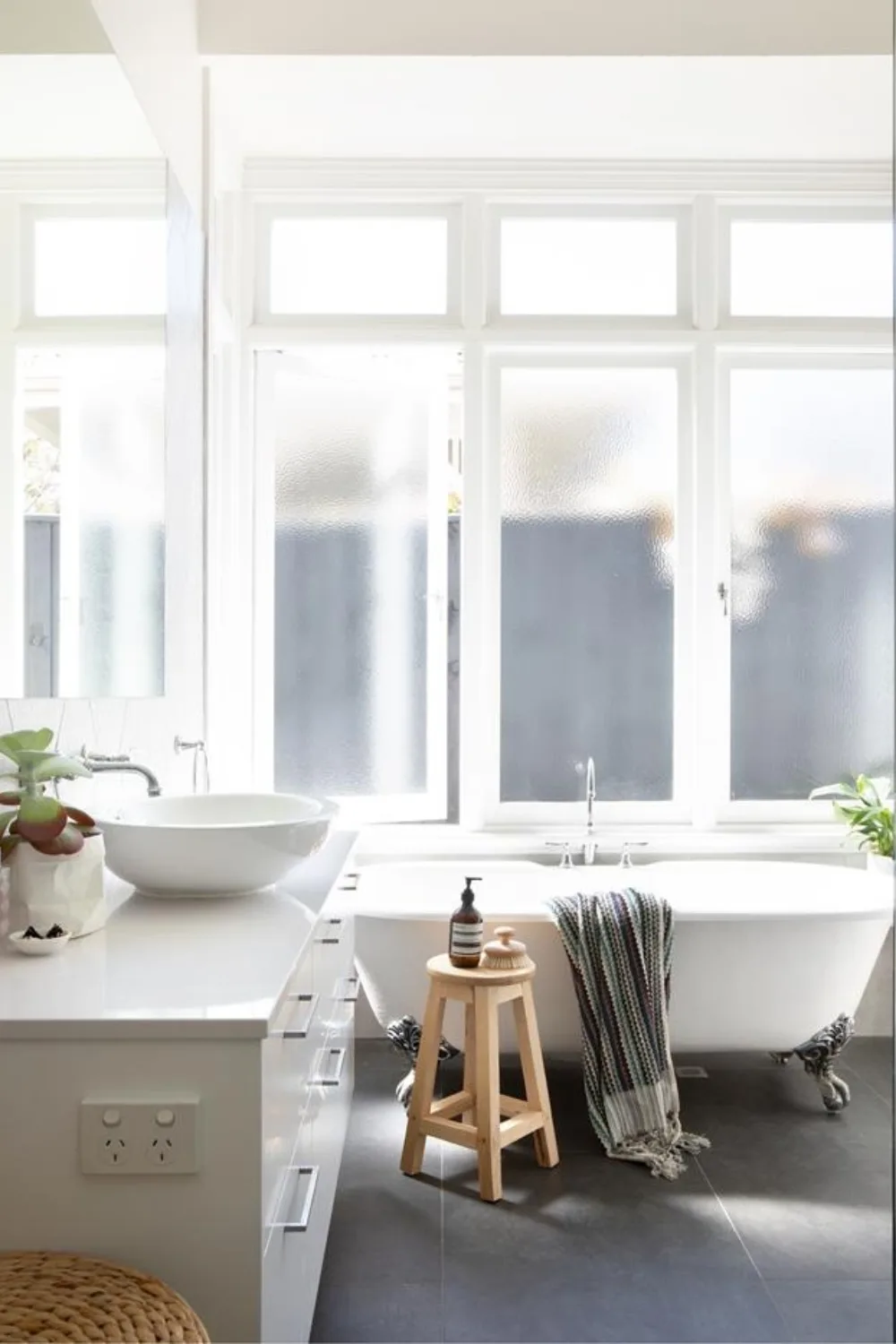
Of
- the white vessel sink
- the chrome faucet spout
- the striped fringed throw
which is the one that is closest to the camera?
the white vessel sink

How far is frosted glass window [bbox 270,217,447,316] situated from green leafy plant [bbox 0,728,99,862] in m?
2.41

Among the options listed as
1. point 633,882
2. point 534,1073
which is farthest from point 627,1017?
point 633,882

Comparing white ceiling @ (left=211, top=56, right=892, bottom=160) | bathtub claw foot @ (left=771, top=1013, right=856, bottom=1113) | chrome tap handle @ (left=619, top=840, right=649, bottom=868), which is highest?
white ceiling @ (left=211, top=56, right=892, bottom=160)

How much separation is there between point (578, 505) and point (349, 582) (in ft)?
2.74

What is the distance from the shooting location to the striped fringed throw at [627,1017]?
2.71 m

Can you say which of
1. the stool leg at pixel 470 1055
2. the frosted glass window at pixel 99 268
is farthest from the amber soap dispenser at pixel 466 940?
the frosted glass window at pixel 99 268

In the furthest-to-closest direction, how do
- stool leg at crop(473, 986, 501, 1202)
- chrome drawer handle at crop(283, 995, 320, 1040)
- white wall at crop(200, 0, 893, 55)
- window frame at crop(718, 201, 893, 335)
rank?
window frame at crop(718, 201, 893, 335) < white wall at crop(200, 0, 893, 55) < stool leg at crop(473, 986, 501, 1202) < chrome drawer handle at crop(283, 995, 320, 1040)

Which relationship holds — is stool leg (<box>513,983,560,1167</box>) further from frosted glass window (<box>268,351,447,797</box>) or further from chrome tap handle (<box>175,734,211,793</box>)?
frosted glass window (<box>268,351,447,797</box>)

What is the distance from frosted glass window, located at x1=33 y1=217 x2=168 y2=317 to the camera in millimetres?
1854

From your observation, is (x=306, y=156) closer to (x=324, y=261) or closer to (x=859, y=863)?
(x=324, y=261)

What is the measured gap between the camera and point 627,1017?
2.73 m

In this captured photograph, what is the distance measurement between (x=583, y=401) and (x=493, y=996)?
83.3 inches

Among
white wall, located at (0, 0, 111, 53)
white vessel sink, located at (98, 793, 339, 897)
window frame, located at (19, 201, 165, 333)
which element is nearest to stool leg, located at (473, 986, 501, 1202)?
white vessel sink, located at (98, 793, 339, 897)

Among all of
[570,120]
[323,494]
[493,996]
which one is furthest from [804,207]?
[493,996]
